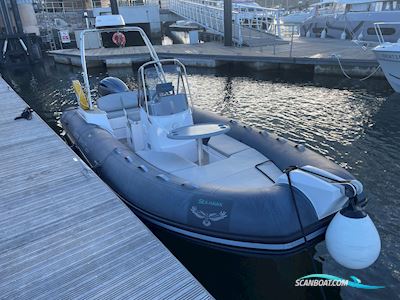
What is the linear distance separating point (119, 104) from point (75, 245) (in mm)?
4736

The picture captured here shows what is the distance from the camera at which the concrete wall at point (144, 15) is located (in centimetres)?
2852

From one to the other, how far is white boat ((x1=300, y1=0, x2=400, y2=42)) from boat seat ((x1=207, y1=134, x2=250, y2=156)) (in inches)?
549

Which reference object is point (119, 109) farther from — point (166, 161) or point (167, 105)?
point (166, 161)

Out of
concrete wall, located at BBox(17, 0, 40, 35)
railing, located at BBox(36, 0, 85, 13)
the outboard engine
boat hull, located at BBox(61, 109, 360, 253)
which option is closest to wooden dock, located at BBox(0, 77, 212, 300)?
boat hull, located at BBox(61, 109, 360, 253)

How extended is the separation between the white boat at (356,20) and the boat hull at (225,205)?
578 inches

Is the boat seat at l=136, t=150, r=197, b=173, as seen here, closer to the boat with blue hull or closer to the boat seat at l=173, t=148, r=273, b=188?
the boat with blue hull

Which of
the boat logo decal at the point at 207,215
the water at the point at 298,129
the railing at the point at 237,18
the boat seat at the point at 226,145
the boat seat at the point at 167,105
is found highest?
the railing at the point at 237,18

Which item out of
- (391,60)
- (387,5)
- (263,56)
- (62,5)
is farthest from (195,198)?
(62,5)

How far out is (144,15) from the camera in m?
29.4

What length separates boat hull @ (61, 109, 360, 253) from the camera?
385 cm

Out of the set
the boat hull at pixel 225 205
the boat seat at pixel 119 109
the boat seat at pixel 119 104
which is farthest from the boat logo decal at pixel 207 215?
the boat seat at pixel 119 104

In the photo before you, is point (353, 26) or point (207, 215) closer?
point (207, 215)

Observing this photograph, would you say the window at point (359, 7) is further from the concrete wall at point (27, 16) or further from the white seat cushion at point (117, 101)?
the concrete wall at point (27, 16)

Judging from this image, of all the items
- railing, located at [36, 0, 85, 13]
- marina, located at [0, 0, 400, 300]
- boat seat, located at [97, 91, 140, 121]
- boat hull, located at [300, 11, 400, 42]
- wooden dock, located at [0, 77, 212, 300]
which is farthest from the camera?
railing, located at [36, 0, 85, 13]
